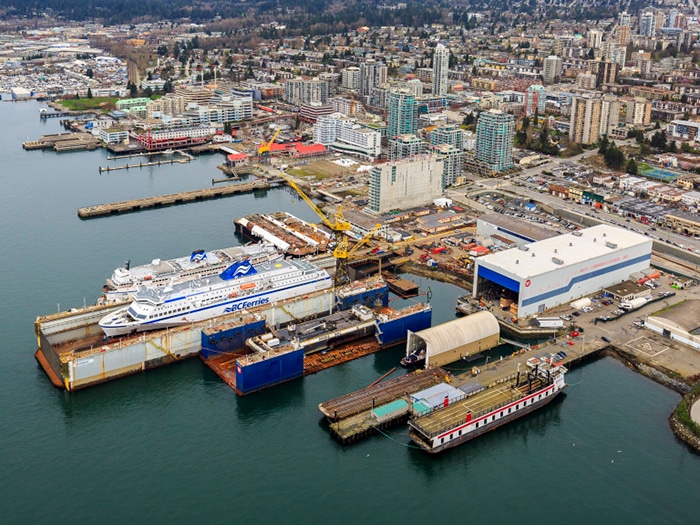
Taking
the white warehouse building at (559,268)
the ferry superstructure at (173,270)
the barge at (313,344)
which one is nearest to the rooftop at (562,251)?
the white warehouse building at (559,268)

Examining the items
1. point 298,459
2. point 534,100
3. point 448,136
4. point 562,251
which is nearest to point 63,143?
point 448,136

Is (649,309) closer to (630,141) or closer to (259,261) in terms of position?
(259,261)

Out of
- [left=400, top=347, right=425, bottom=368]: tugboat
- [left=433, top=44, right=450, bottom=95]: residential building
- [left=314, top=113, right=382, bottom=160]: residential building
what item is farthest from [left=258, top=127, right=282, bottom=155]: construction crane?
[left=400, top=347, right=425, bottom=368]: tugboat

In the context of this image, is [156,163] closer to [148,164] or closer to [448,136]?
[148,164]

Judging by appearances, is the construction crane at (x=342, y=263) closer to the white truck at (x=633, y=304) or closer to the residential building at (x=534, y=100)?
the white truck at (x=633, y=304)

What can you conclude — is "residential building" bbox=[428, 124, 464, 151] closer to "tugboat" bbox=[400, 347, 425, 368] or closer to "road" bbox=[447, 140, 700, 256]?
"road" bbox=[447, 140, 700, 256]
